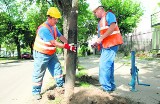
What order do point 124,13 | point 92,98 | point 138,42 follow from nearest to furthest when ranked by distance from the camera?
1. point 92,98
2. point 138,42
3. point 124,13

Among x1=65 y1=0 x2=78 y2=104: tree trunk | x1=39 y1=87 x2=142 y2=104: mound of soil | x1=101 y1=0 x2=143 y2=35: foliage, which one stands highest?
x1=101 y1=0 x2=143 y2=35: foliage

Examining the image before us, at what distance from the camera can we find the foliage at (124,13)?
4981 centimetres

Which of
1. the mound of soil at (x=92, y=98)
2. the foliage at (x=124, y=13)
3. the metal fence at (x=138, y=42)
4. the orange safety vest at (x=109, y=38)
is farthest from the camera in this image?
the foliage at (x=124, y=13)

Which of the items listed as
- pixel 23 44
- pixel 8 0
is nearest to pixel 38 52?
pixel 8 0

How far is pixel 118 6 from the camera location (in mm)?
50531

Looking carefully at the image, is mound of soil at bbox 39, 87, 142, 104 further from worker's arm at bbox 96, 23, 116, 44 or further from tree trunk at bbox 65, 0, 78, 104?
worker's arm at bbox 96, 23, 116, 44

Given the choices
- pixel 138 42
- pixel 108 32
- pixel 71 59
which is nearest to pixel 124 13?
pixel 138 42

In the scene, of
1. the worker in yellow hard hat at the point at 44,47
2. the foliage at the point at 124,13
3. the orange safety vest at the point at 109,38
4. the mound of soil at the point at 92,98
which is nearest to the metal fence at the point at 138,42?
the foliage at the point at 124,13

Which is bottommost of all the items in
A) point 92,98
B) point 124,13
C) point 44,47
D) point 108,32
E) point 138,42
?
point 92,98

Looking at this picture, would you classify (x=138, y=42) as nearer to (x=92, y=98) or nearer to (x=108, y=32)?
(x=108, y=32)

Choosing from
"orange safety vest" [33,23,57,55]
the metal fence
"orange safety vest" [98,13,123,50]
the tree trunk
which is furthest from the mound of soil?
the metal fence

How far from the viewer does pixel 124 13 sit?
50469mm

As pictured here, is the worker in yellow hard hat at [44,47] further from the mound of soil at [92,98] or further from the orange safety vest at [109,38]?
the orange safety vest at [109,38]

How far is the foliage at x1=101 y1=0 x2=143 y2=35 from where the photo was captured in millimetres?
49812
